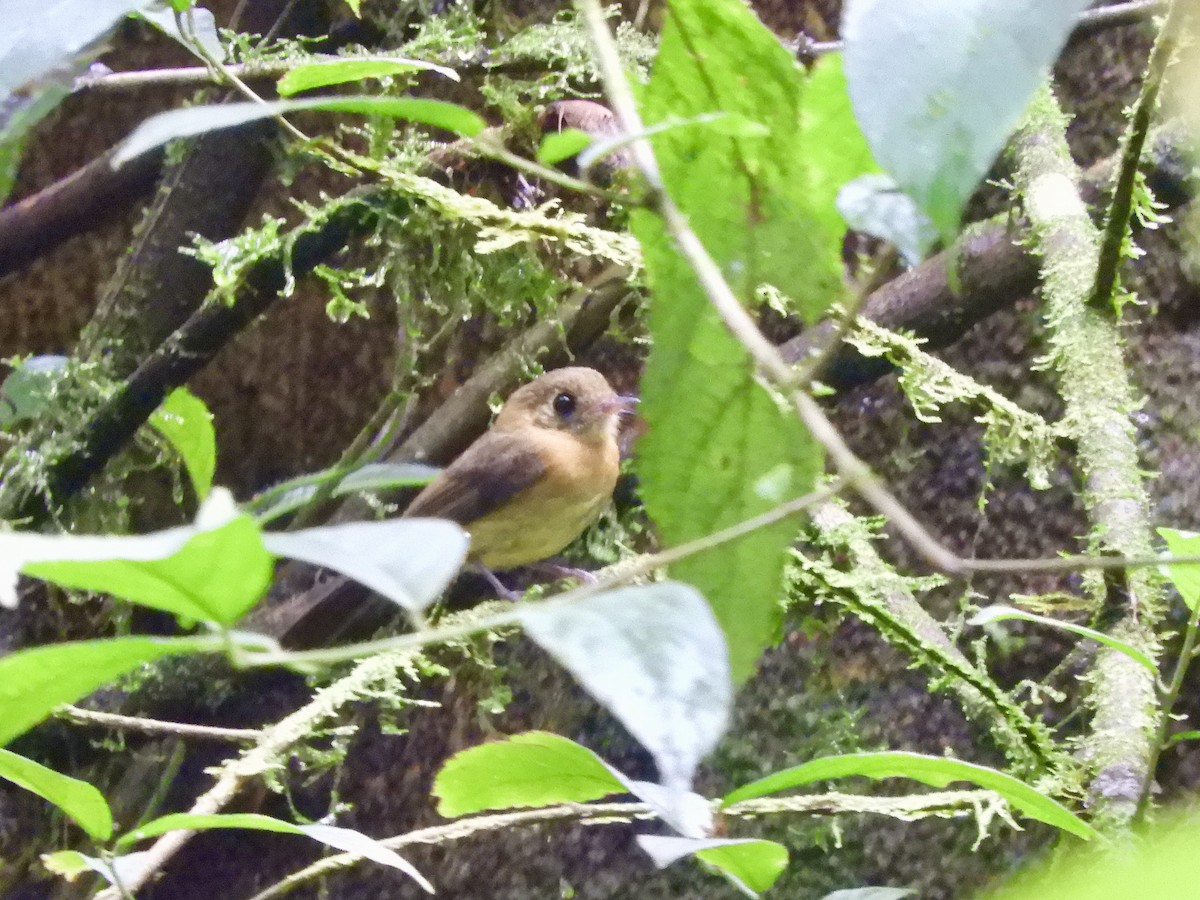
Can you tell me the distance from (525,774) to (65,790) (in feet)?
1.06

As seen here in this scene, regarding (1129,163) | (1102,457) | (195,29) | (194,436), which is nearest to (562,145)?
(195,29)

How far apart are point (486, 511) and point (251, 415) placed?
0.84 meters

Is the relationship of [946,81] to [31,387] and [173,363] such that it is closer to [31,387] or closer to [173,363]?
[173,363]

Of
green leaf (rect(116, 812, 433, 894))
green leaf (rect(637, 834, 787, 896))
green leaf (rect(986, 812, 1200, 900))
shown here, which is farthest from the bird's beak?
green leaf (rect(986, 812, 1200, 900))

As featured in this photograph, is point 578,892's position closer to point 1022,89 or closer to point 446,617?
point 446,617

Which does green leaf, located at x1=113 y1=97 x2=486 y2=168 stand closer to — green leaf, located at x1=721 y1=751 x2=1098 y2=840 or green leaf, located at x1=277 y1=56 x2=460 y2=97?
green leaf, located at x1=277 y1=56 x2=460 y2=97

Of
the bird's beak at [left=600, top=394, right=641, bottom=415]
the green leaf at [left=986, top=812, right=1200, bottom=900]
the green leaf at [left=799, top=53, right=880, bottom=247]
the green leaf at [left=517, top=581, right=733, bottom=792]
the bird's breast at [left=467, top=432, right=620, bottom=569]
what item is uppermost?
the green leaf at [left=799, top=53, right=880, bottom=247]

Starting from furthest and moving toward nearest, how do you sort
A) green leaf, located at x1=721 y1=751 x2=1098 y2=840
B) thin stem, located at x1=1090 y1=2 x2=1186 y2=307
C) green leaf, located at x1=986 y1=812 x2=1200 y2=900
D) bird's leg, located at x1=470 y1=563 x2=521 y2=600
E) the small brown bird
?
the small brown bird
bird's leg, located at x1=470 y1=563 x2=521 y2=600
green leaf, located at x1=721 y1=751 x2=1098 y2=840
thin stem, located at x1=1090 y1=2 x2=1186 y2=307
green leaf, located at x1=986 y1=812 x2=1200 y2=900

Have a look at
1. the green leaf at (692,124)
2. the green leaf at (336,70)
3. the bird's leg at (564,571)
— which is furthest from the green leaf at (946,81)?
the bird's leg at (564,571)

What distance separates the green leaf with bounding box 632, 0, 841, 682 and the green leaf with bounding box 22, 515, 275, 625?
257 millimetres

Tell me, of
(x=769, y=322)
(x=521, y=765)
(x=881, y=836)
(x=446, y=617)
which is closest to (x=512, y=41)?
(x=769, y=322)

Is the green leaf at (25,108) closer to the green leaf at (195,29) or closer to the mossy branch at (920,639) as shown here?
the green leaf at (195,29)

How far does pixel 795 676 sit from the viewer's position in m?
1.96

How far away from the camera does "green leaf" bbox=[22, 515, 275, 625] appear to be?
14.1 inches
